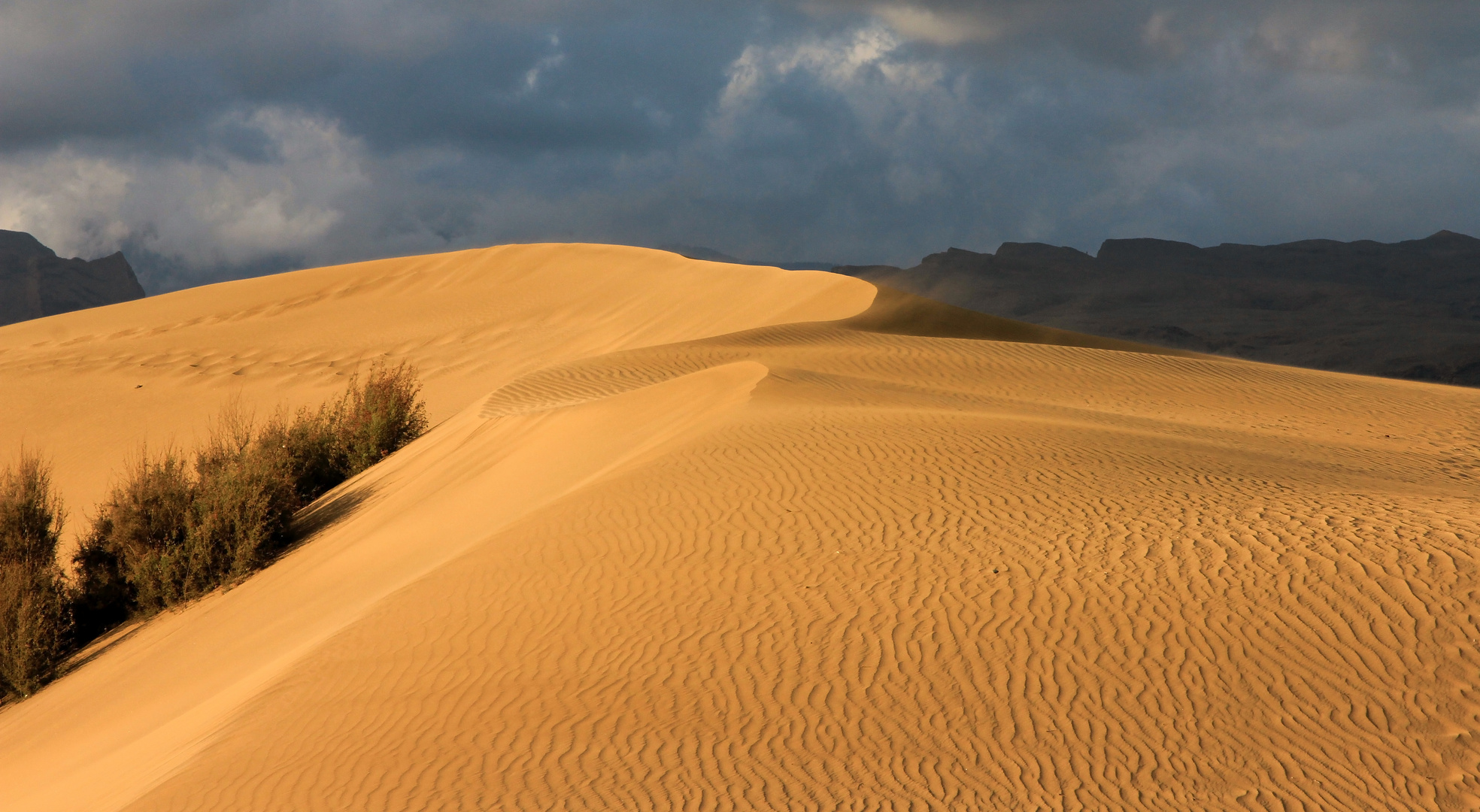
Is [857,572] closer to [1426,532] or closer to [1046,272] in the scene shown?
[1426,532]

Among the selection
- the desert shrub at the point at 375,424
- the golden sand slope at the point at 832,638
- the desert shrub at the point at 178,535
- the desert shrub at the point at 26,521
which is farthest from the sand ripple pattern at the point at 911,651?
the desert shrub at the point at 375,424

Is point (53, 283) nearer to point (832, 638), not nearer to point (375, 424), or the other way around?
point (375, 424)

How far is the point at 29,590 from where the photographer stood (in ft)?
33.0

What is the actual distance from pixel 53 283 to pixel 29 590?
4505 inches

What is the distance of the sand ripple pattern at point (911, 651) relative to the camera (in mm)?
4898

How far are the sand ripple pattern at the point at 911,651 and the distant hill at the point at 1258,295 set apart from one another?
3541 cm

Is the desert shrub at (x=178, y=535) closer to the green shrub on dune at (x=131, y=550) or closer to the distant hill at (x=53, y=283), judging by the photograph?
the green shrub on dune at (x=131, y=550)

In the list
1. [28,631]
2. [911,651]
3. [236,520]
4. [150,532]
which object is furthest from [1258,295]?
[28,631]

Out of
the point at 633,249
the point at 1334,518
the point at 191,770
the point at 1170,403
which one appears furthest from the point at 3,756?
the point at 633,249

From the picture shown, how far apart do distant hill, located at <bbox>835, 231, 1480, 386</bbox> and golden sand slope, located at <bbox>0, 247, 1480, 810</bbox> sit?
34736mm

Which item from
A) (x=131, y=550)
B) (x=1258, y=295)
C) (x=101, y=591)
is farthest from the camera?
(x=1258, y=295)

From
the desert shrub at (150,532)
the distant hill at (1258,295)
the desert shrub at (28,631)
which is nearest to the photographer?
the desert shrub at (28,631)

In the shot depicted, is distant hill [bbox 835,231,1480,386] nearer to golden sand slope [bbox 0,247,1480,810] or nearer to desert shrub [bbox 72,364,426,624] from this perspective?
golden sand slope [bbox 0,247,1480,810]

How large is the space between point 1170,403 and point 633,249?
2313cm
